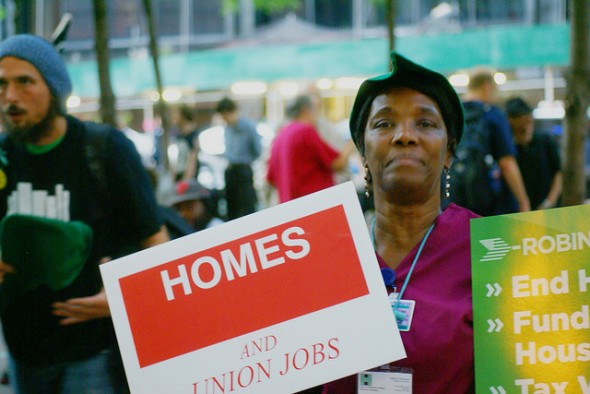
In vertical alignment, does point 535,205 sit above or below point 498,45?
below

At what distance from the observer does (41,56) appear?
3307 millimetres

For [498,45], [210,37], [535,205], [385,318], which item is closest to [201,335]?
[385,318]

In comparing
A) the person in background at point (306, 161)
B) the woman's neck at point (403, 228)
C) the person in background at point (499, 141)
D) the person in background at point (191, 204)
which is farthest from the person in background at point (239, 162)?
the woman's neck at point (403, 228)

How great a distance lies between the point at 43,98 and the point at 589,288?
2118 millimetres

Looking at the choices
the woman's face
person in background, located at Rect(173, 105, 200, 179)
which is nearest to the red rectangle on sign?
the woman's face

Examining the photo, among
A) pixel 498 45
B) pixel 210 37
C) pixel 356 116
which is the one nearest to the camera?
pixel 356 116

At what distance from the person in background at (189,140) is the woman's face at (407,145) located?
950cm

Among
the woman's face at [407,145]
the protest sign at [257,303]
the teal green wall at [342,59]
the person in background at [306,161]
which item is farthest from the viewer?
the teal green wall at [342,59]

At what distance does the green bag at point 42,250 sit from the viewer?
3137 millimetres

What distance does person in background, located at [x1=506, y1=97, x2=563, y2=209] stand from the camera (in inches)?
286

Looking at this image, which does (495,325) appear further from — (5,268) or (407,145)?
(5,268)

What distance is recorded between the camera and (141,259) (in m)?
2.21

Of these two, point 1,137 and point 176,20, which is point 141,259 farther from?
point 176,20

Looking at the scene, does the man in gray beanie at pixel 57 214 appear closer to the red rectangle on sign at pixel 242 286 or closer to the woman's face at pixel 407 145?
the red rectangle on sign at pixel 242 286
